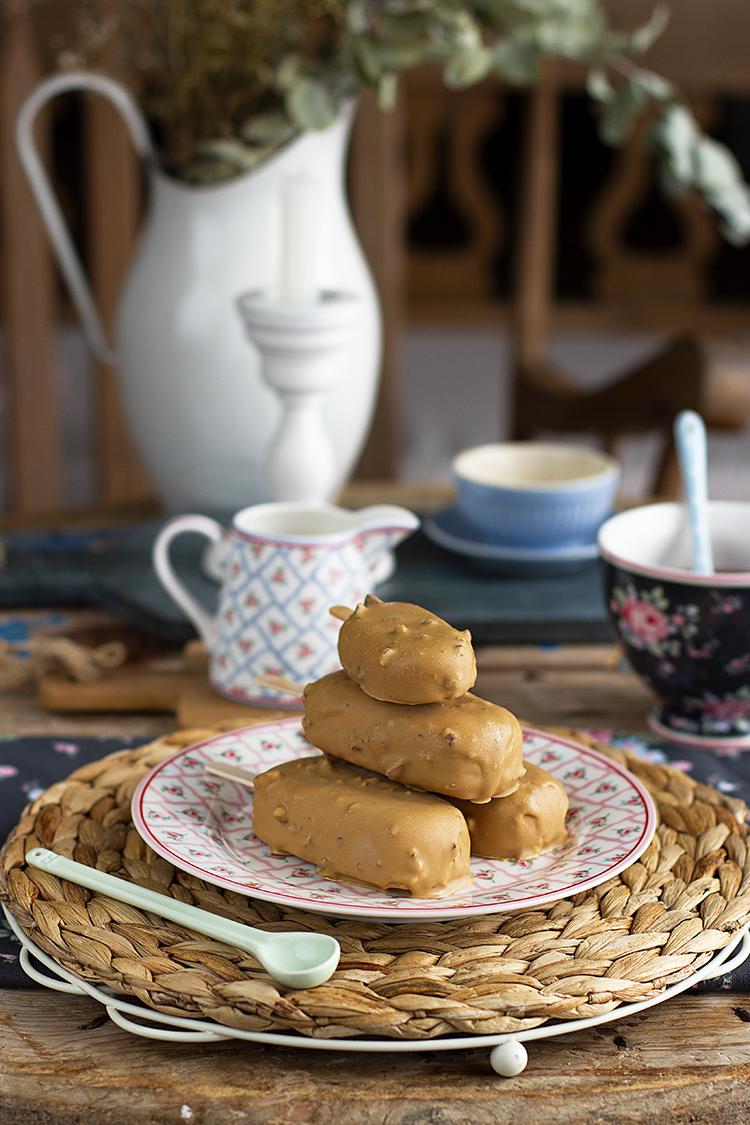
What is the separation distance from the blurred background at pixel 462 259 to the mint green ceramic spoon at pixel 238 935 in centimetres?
121

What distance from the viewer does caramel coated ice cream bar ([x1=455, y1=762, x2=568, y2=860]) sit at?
637 mm

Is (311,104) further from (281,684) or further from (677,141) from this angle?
(281,684)

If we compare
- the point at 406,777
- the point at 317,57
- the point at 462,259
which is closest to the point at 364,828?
the point at 406,777

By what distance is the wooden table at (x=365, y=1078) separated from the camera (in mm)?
523

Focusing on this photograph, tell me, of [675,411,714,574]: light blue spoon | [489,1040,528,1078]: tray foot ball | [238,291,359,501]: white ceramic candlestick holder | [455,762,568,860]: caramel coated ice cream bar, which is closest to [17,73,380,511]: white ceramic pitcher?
[238,291,359,501]: white ceramic candlestick holder

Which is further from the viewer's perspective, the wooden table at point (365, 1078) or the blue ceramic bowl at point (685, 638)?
the blue ceramic bowl at point (685, 638)

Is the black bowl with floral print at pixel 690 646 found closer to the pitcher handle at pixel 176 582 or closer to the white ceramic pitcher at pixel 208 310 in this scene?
the pitcher handle at pixel 176 582

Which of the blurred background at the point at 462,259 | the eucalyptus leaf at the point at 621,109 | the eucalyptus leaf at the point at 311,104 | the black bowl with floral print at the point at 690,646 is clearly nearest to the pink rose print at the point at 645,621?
the black bowl with floral print at the point at 690,646

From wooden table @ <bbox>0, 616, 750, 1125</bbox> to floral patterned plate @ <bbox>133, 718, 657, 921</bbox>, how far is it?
0.19 feet

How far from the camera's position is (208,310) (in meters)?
1.22

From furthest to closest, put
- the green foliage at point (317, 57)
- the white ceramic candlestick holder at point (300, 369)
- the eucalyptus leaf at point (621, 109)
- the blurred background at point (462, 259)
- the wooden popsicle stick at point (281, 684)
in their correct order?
the blurred background at point (462, 259)
the eucalyptus leaf at point (621, 109)
the green foliage at point (317, 57)
the white ceramic candlestick holder at point (300, 369)
the wooden popsicle stick at point (281, 684)

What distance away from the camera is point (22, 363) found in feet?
6.30

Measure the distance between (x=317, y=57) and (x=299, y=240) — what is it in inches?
9.4

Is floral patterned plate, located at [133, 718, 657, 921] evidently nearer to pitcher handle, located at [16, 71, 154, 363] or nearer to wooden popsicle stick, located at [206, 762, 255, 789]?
wooden popsicle stick, located at [206, 762, 255, 789]
